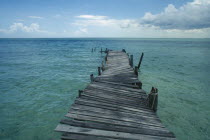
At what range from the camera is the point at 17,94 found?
479 inches

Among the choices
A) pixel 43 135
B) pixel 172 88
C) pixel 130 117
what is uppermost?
pixel 130 117

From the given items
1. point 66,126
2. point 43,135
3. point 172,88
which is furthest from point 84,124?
point 172,88

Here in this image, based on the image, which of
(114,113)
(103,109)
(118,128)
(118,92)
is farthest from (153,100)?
(118,128)

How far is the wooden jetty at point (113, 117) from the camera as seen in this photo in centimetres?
466

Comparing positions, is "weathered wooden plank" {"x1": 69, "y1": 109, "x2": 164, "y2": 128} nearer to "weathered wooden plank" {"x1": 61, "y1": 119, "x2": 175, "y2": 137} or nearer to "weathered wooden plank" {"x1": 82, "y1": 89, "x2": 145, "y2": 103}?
"weathered wooden plank" {"x1": 61, "y1": 119, "x2": 175, "y2": 137}

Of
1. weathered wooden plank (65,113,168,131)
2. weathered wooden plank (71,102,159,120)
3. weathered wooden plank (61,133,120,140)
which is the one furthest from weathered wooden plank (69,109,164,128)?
weathered wooden plank (61,133,120,140)

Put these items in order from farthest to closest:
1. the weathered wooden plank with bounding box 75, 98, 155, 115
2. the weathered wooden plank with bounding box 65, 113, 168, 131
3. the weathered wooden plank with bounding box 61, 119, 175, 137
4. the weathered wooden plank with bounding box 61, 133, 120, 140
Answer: the weathered wooden plank with bounding box 75, 98, 155, 115 → the weathered wooden plank with bounding box 65, 113, 168, 131 → the weathered wooden plank with bounding box 61, 119, 175, 137 → the weathered wooden plank with bounding box 61, 133, 120, 140

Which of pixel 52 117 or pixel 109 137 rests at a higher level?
pixel 109 137

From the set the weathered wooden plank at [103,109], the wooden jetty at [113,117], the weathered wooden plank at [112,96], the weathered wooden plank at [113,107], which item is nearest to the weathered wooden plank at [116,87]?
the wooden jetty at [113,117]

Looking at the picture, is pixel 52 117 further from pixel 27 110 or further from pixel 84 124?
pixel 84 124

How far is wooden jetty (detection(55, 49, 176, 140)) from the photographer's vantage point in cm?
466

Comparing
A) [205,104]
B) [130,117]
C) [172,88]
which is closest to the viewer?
[130,117]

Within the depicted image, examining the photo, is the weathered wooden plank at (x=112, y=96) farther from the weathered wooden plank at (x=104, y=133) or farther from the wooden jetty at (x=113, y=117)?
the weathered wooden plank at (x=104, y=133)

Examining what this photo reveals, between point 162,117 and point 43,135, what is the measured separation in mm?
7068
